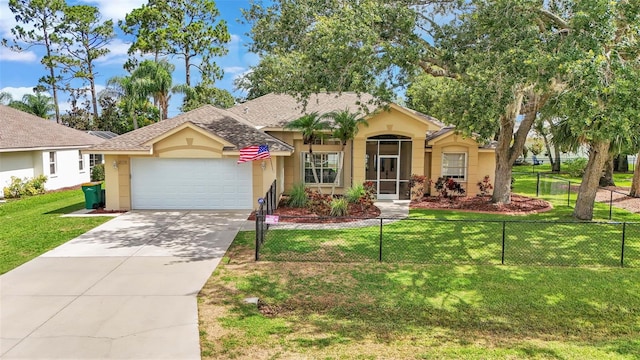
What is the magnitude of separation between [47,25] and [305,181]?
36.5m

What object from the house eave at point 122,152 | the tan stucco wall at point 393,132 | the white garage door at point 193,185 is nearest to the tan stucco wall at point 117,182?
the white garage door at point 193,185

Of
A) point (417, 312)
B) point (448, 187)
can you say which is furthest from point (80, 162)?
point (417, 312)

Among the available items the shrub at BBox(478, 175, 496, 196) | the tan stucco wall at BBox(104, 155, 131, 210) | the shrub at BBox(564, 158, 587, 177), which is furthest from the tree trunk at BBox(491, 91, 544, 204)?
the shrub at BBox(564, 158, 587, 177)

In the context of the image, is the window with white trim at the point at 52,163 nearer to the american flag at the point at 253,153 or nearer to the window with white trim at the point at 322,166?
the american flag at the point at 253,153

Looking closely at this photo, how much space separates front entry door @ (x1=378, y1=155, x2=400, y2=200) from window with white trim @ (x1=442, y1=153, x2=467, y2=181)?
7.88ft

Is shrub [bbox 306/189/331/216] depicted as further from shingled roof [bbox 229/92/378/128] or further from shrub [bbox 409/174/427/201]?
shrub [bbox 409/174/427/201]

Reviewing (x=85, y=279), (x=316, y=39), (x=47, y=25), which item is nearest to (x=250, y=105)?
(x=316, y=39)

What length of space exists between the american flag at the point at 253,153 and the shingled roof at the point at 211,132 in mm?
706

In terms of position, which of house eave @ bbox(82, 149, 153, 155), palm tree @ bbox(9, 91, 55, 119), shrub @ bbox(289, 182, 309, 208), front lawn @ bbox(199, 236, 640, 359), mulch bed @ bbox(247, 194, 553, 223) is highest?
palm tree @ bbox(9, 91, 55, 119)

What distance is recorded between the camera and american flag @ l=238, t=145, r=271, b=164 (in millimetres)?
15445

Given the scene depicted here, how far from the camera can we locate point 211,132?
1625 cm

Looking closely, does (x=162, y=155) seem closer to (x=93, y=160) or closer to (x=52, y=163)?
(x=52, y=163)

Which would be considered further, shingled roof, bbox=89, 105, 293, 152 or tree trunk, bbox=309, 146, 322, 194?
tree trunk, bbox=309, 146, 322, 194

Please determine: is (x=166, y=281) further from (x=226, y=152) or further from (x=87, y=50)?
(x=87, y=50)
